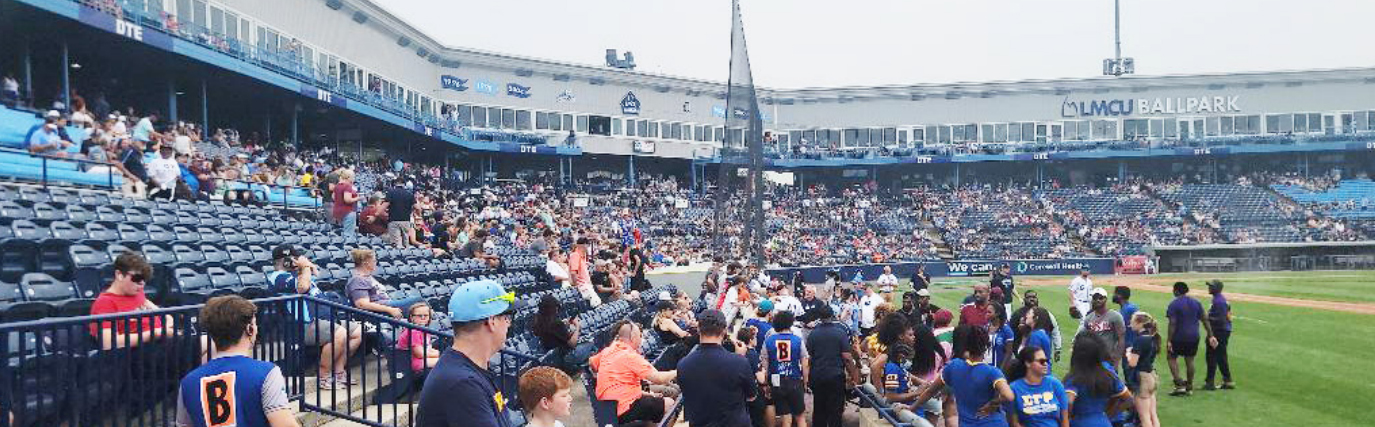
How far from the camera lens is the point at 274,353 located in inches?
280

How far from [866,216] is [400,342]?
2120 inches

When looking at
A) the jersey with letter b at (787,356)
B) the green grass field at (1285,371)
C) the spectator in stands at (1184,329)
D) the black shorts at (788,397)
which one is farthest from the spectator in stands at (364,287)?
the spectator in stands at (1184,329)

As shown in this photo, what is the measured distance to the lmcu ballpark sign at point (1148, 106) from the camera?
65.6m

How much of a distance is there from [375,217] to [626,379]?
1035 centimetres

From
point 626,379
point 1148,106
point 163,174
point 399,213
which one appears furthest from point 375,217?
point 1148,106

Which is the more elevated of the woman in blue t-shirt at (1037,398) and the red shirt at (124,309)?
the red shirt at (124,309)

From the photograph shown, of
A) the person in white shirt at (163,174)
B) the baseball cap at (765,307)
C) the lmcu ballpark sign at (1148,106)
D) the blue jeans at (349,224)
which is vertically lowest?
the baseball cap at (765,307)

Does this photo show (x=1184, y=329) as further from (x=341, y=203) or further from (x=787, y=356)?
(x=341, y=203)

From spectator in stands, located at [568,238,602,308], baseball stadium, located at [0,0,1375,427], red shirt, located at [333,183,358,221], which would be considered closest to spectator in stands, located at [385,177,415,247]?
baseball stadium, located at [0,0,1375,427]

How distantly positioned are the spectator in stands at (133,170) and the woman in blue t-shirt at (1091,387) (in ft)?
43.3

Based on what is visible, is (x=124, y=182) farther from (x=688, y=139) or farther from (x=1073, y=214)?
(x=1073, y=214)

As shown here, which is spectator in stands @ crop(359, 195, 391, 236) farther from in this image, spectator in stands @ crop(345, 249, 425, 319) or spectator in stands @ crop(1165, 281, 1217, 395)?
spectator in stands @ crop(1165, 281, 1217, 395)

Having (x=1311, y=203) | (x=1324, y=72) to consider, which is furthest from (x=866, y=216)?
(x=1324, y=72)

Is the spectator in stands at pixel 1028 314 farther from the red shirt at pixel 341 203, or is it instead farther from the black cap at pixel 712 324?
the red shirt at pixel 341 203
